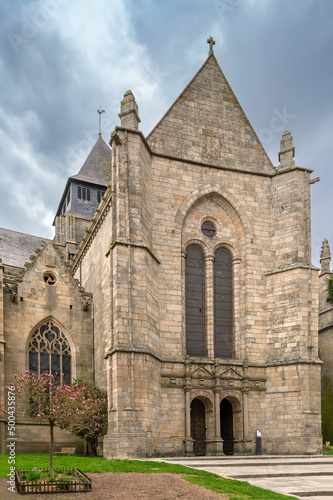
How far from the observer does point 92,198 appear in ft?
131

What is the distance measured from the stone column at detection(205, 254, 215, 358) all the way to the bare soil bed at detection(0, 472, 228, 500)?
9.61 metres

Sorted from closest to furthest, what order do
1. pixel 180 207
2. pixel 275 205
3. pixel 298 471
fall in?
pixel 298 471, pixel 180 207, pixel 275 205

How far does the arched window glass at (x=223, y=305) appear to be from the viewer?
71.8 feet

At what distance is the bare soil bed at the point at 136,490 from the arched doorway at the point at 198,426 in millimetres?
8947

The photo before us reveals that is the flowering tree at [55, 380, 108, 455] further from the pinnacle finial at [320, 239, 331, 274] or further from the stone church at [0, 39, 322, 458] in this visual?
the pinnacle finial at [320, 239, 331, 274]

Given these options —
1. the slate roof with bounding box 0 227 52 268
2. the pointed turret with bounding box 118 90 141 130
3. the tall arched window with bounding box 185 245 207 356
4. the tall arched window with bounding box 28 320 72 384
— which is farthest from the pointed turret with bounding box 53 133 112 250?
the pointed turret with bounding box 118 90 141 130

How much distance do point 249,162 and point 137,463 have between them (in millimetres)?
14325

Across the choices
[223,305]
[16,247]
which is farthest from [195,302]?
[16,247]

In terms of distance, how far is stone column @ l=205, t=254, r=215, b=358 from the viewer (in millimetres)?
21359

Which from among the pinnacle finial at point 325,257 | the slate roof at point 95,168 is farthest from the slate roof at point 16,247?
the pinnacle finial at point 325,257

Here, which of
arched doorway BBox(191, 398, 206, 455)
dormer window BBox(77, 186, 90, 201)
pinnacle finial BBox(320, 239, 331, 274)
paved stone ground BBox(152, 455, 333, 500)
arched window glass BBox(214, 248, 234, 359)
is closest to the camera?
paved stone ground BBox(152, 455, 333, 500)

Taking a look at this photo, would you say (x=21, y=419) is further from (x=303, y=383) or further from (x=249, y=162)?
(x=249, y=162)

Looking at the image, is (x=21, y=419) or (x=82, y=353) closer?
(x=21, y=419)

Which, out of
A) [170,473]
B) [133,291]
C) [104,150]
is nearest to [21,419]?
[133,291]
